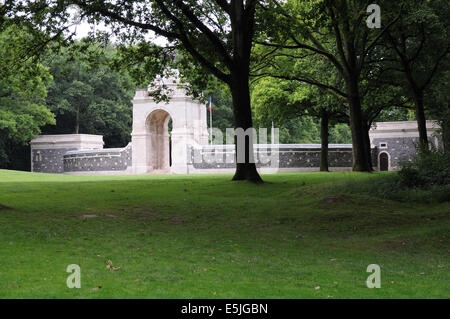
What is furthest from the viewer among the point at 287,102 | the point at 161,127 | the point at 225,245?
the point at 161,127

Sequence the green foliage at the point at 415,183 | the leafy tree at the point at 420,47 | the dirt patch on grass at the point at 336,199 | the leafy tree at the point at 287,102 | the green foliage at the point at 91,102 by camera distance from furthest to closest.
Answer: the green foliage at the point at 91,102
the leafy tree at the point at 287,102
the leafy tree at the point at 420,47
the green foliage at the point at 415,183
the dirt patch on grass at the point at 336,199

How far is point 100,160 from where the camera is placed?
2066 inches

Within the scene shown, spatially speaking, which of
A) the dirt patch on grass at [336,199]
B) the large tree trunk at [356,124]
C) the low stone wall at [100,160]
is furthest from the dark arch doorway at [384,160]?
the dirt patch on grass at [336,199]

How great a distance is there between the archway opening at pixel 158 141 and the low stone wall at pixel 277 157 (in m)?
4.63

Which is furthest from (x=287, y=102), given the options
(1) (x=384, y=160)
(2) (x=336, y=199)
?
(2) (x=336, y=199)

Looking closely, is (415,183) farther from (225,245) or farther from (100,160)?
(100,160)

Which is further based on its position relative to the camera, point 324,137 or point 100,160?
point 100,160

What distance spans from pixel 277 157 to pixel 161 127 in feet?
40.6

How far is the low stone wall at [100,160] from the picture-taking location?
168 feet

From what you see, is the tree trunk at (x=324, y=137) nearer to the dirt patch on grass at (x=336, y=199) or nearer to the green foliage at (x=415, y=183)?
the green foliage at (x=415, y=183)

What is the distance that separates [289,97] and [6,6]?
76.5 feet

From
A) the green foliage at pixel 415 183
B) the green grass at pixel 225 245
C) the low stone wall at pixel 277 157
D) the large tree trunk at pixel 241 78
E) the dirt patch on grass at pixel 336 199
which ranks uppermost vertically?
the large tree trunk at pixel 241 78

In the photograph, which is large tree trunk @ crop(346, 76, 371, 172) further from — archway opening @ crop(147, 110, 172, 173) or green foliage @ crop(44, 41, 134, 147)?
green foliage @ crop(44, 41, 134, 147)
